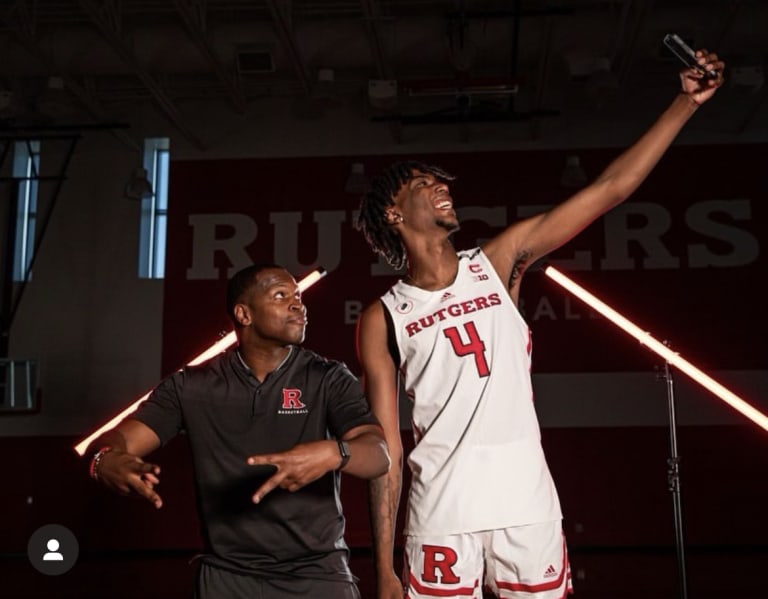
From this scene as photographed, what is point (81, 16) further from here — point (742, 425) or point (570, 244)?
point (742, 425)

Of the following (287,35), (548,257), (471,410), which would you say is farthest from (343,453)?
(548,257)

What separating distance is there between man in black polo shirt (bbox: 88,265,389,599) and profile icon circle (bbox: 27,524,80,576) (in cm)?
608

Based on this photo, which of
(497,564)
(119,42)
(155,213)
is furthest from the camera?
(155,213)

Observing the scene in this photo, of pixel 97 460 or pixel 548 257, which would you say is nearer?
pixel 97 460

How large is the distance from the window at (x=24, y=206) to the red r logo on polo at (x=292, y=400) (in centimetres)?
732

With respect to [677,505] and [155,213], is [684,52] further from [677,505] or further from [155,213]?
[155,213]

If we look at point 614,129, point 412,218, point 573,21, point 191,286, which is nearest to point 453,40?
point 573,21

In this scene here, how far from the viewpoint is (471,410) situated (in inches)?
96.2

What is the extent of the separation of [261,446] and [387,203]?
91 centimetres

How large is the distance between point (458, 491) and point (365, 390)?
1.52 feet

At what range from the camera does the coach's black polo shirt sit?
243 cm

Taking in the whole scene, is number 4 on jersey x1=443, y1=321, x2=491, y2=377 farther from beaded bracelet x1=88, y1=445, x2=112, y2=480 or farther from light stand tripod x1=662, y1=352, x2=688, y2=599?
light stand tripod x1=662, y1=352, x2=688, y2=599

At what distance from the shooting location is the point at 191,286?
8.97 meters

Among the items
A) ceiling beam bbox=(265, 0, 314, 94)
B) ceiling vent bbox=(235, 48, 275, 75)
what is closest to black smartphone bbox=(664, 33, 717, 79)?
ceiling beam bbox=(265, 0, 314, 94)
